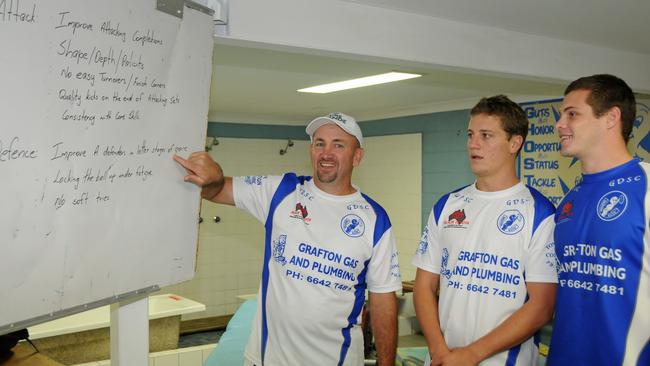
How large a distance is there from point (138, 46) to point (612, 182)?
1.59 m

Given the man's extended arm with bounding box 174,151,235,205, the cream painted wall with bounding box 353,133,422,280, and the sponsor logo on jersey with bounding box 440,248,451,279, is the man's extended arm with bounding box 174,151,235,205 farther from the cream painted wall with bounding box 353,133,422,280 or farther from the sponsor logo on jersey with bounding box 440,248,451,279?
the cream painted wall with bounding box 353,133,422,280

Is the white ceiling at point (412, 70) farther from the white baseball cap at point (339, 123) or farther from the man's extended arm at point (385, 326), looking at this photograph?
the man's extended arm at point (385, 326)

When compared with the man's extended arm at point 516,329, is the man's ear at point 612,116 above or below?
above

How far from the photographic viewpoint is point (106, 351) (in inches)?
160

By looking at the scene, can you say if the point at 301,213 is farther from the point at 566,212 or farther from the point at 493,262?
the point at 566,212

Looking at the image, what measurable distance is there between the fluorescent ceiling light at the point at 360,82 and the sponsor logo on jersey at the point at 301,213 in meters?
2.68

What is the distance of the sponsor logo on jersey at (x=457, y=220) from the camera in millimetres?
2216

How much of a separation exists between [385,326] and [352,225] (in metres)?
0.43

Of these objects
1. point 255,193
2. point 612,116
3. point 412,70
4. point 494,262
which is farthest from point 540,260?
point 412,70

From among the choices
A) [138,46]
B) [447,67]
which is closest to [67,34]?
[138,46]

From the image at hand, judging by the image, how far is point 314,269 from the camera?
219 cm

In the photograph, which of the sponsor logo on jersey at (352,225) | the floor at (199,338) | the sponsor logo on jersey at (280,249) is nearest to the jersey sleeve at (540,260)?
the sponsor logo on jersey at (352,225)

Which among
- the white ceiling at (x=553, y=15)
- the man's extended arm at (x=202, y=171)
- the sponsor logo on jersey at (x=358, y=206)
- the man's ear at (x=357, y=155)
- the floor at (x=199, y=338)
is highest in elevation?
the white ceiling at (x=553, y=15)

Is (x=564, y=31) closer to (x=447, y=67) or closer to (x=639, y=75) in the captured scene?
(x=447, y=67)
